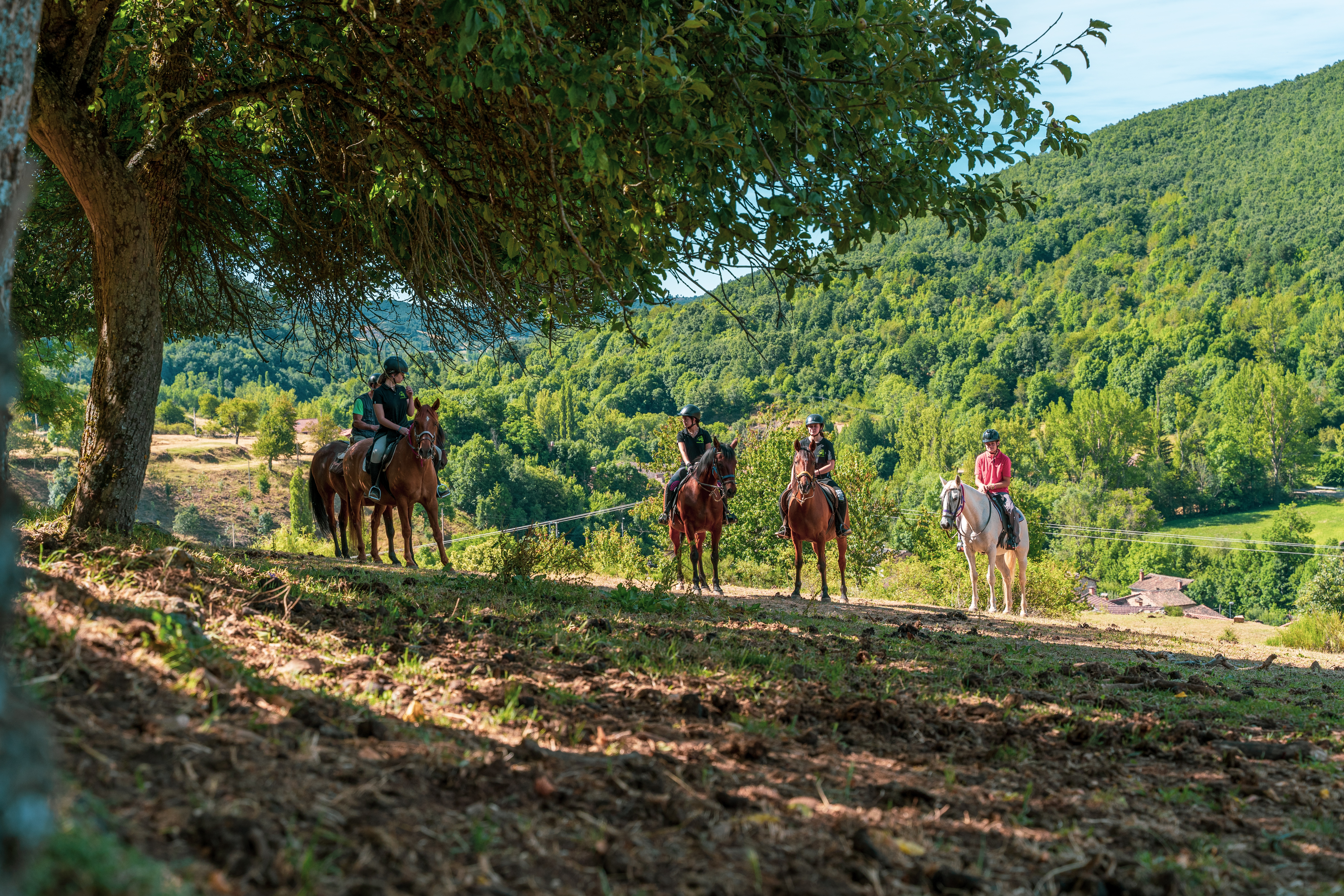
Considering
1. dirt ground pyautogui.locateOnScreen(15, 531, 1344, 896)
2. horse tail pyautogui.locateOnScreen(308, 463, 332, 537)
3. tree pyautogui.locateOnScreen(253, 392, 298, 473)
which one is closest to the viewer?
dirt ground pyautogui.locateOnScreen(15, 531, 1344, 896)

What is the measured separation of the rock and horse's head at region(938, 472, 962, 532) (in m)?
12.2

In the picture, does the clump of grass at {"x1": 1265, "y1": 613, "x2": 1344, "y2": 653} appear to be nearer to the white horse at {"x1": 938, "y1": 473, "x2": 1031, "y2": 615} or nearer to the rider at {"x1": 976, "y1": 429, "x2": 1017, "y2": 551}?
the white horse at {"x1": 938, "y1": 473, "x2": 1031, "y2": 615}

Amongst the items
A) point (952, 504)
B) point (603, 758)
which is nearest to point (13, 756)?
point (603, 758)

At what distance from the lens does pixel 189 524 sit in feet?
259

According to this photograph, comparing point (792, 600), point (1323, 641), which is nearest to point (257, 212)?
point (792, 600)

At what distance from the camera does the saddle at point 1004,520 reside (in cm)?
1544

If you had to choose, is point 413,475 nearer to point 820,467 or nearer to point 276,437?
point 820,467

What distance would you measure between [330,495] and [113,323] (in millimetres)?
8476

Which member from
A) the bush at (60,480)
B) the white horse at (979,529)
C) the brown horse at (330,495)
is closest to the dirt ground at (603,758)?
the white horse at (979,529)

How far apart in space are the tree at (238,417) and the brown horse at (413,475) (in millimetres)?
111050

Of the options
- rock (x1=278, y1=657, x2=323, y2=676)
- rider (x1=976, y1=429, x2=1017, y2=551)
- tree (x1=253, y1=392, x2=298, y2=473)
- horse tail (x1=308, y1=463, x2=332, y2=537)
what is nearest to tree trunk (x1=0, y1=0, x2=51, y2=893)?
rock (x1=278, y1=657, x2=323, y2=676)

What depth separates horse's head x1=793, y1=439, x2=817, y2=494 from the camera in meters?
13.7

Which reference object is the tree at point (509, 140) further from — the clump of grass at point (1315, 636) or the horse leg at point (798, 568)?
the clump of grass at point (1315, 636)

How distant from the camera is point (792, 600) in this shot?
1347 cm
